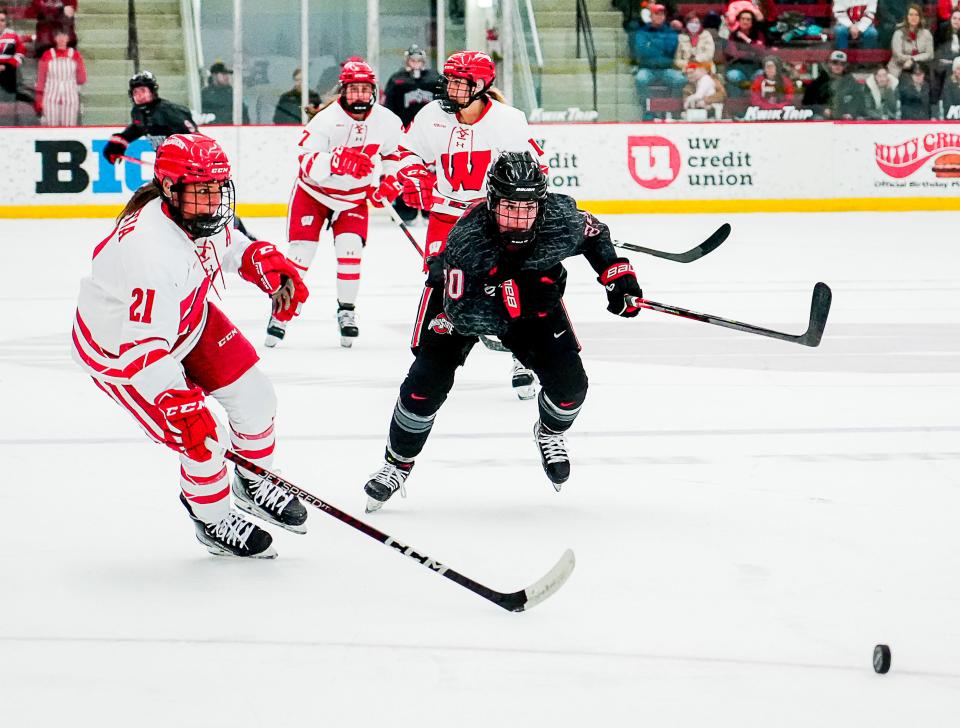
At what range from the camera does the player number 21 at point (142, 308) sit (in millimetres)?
2684

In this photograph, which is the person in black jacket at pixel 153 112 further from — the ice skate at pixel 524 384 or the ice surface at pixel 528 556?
the ice skate at pixel 524 384

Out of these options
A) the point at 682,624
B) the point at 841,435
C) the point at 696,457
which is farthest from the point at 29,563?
the point at 841,435

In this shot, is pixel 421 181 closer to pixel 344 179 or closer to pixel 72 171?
pixel 344 179

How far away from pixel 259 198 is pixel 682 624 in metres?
8.76

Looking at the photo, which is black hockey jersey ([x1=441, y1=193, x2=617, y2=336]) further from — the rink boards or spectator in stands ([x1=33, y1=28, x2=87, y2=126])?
spectator in stands ([x1=33, y1=28, x2=87, y2=126])

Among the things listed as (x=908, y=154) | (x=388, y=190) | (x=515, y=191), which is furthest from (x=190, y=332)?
(x=908, y=154)

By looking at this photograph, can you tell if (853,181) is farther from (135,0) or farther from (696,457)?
(696,457)

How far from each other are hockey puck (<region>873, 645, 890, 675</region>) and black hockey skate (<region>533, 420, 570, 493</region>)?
4.20 ft

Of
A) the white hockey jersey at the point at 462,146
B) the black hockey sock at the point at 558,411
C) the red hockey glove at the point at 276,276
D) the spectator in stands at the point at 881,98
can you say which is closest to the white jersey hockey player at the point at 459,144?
the white hockey jersey at the point at 462,146

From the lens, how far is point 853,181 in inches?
436

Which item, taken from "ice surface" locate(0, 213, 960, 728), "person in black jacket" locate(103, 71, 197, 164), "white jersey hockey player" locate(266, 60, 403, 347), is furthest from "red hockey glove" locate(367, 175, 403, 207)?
"person in black jacket" locate(103, 71, 197, 164)

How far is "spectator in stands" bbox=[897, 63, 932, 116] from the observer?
11.3 meters

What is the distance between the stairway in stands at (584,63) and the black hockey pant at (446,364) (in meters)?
8.07

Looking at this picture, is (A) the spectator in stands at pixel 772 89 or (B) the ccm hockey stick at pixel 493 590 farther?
(A) the spectator in stands at pixel 772 89
